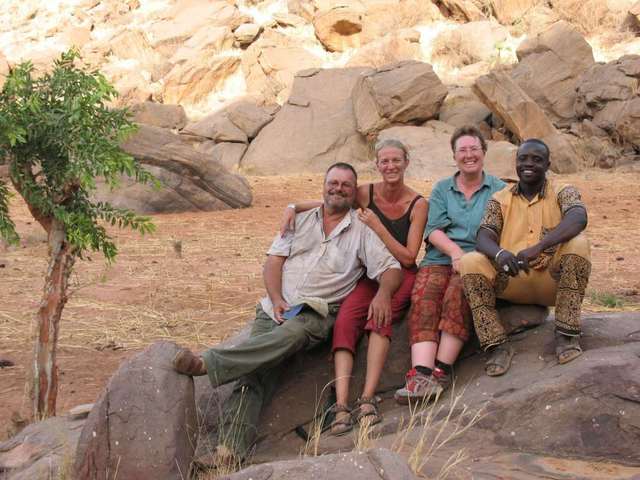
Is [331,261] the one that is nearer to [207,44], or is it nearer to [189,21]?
[207,44]

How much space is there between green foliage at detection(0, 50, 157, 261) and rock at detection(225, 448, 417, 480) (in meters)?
1.89

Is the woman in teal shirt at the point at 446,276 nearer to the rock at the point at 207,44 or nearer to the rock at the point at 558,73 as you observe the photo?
the rock at the point at 558,73

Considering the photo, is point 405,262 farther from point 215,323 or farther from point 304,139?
point 304,139

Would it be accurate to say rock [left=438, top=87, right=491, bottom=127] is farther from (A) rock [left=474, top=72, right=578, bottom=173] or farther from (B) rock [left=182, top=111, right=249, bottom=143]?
(B) rock [left=182, top=111, right=249, bottom=143]

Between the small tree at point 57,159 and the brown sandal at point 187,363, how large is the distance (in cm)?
90

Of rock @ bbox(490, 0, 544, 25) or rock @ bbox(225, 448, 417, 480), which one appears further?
rock @ bbox(490, 0, 544, 25)

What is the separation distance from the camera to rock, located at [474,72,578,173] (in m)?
15.2

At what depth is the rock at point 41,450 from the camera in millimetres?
4055

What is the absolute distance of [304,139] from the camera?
698 inches

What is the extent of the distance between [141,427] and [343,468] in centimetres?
120

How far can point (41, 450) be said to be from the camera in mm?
4355

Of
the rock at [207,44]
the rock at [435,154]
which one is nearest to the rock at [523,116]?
the rock at [435,154]

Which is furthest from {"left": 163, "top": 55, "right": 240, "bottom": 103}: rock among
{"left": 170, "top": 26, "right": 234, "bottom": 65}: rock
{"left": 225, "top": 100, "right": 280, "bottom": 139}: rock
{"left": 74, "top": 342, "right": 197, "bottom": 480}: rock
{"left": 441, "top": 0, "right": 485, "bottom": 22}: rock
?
{"left": 74, "top": 342, "right": 197, "bottom": 480}: rock

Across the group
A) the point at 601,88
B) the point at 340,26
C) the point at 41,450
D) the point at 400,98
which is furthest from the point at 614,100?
the point at 41,450
